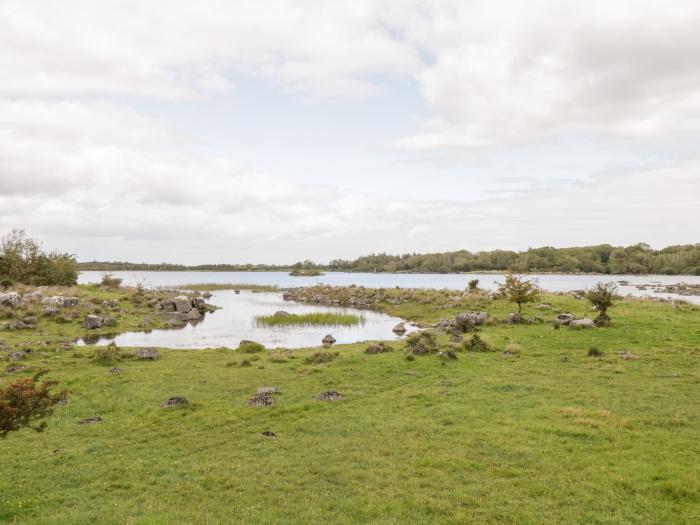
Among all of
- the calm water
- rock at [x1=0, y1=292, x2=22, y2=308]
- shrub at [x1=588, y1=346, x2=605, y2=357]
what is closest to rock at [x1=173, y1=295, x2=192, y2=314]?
the calm water

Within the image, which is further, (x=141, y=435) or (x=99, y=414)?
(x=99, y=414)

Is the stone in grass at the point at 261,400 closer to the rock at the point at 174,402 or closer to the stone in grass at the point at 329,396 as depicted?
the stone in grass at the point at 329,396

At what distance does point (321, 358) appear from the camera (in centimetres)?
2873

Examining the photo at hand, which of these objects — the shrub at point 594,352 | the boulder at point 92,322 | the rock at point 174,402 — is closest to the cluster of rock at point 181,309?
the boulder at point 92,322

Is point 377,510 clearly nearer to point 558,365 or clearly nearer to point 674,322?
point 558,365

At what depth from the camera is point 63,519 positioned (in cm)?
1048

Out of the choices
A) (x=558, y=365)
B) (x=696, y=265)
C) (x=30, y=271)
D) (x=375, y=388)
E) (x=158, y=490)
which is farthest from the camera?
(x=696, y=265)

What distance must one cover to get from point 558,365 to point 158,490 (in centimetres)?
2098

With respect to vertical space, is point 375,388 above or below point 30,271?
below

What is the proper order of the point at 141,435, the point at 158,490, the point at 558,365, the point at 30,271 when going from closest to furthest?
the point at 158,490 < the point at 141,435 < the point at 558,365 < the point at 30,271

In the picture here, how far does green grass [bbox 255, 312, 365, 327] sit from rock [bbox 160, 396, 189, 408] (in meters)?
36.2

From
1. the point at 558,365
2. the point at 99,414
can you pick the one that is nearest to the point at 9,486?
the point at 99,414

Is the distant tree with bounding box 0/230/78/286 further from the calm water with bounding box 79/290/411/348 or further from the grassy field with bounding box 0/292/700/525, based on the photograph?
the grassy field with bounding box 0/292/700/525

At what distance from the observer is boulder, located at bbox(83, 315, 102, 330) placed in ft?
151
